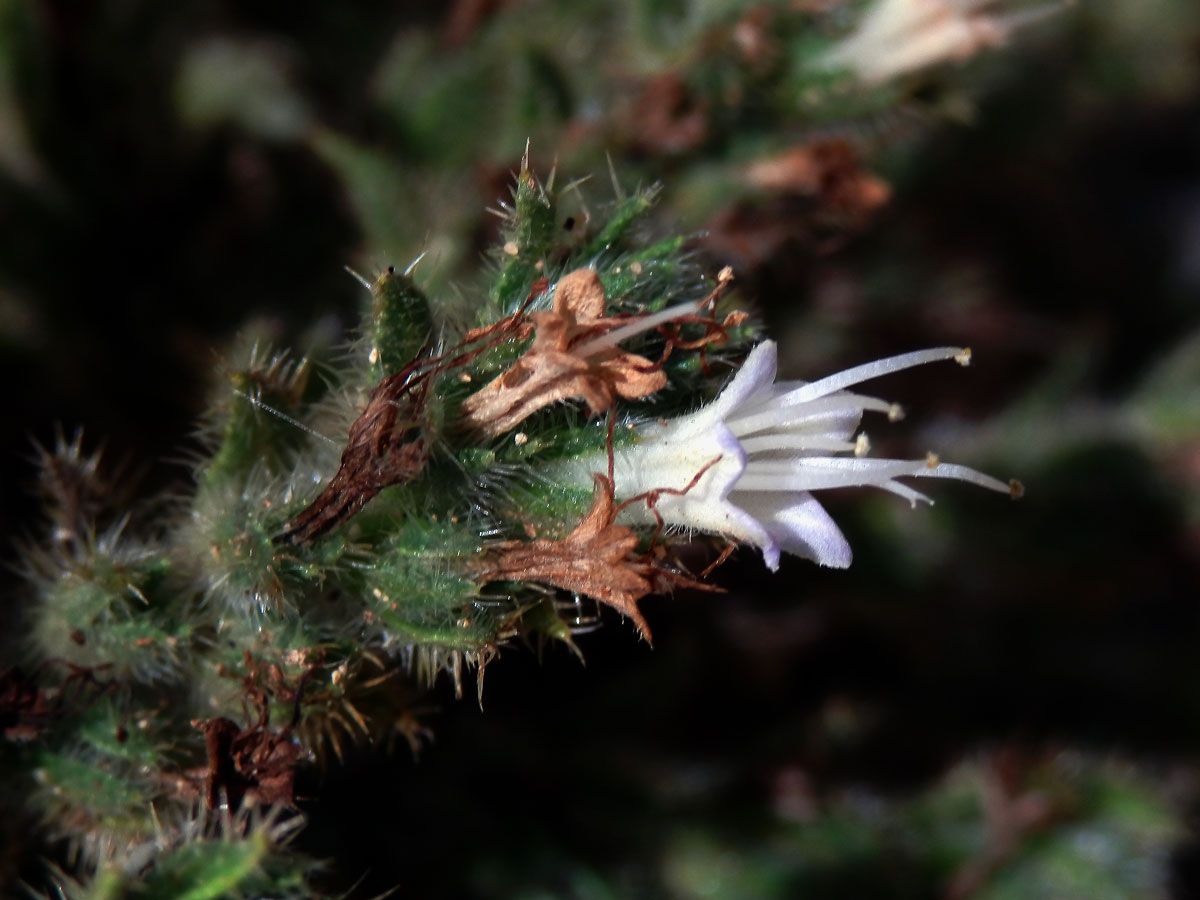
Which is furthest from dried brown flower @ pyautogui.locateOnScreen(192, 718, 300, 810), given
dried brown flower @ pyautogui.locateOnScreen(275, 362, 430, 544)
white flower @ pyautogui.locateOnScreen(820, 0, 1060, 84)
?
white flower @ pyautogui.locateOnScreen(820, 0, 1060, 84)

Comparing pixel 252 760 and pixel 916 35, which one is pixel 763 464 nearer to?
pixel 252 760

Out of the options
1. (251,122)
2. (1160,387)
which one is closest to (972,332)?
(1160,387)

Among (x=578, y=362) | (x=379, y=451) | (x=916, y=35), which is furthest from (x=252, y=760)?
(x=916, y=35)

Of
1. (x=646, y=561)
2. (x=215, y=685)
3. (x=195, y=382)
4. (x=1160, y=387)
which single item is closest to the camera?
(x=646, y=561)

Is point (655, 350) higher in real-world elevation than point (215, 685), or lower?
higher

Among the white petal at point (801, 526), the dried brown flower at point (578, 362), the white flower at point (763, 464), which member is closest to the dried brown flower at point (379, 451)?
the dried brown flower at point (578, 362)

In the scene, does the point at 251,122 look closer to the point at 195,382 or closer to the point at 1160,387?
the point at 195,382
